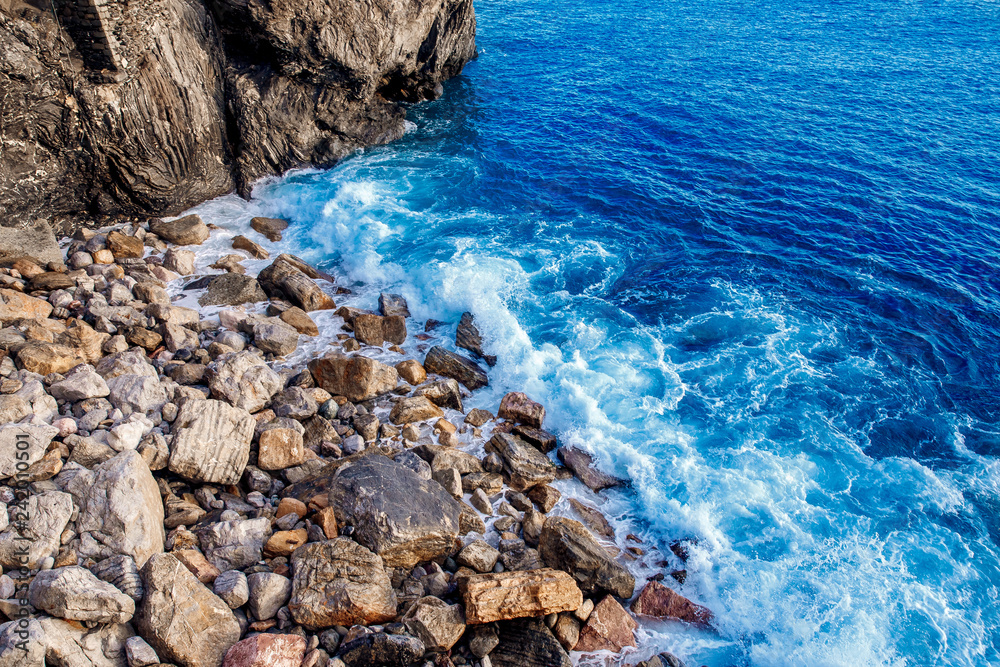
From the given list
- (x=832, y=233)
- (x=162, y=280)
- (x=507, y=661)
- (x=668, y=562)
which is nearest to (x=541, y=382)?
(x=668, y=562)

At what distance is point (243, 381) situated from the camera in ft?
44.3

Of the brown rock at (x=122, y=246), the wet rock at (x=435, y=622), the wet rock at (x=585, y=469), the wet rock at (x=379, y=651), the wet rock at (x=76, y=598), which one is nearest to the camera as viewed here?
the wet rock at (x=76, y=598)

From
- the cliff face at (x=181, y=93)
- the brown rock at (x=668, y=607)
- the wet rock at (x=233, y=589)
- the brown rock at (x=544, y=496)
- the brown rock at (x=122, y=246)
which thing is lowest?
the brown rock at (x=668, y=607)

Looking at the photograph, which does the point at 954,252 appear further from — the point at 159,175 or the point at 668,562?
the point at 159,175

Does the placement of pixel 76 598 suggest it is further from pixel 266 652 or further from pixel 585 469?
pixel 585 469

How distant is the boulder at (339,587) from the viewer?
9.29m

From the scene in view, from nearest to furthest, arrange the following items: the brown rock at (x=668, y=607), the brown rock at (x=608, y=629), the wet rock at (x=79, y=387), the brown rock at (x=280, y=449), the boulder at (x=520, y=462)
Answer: the brown rock at (x=608, y=629) → the brown rock at (x=668, y=607) → the wet rock at (x=79, y=387) → the brown rock at (x=280, y=449) → the boulder at (x=520, y=462)

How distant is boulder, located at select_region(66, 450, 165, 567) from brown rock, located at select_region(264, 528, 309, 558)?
1.67 m

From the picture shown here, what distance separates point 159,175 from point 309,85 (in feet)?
25.2

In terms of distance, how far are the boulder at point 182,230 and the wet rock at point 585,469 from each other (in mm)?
14595

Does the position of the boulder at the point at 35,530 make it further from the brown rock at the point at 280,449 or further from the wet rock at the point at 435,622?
the wet rock at the point at 435,622

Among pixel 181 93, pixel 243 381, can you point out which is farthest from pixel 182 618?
pixel 181 93

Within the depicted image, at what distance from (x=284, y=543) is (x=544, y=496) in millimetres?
5477

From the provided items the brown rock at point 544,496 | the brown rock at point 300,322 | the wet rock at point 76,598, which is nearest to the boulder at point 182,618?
the wet rock at point 76,598
